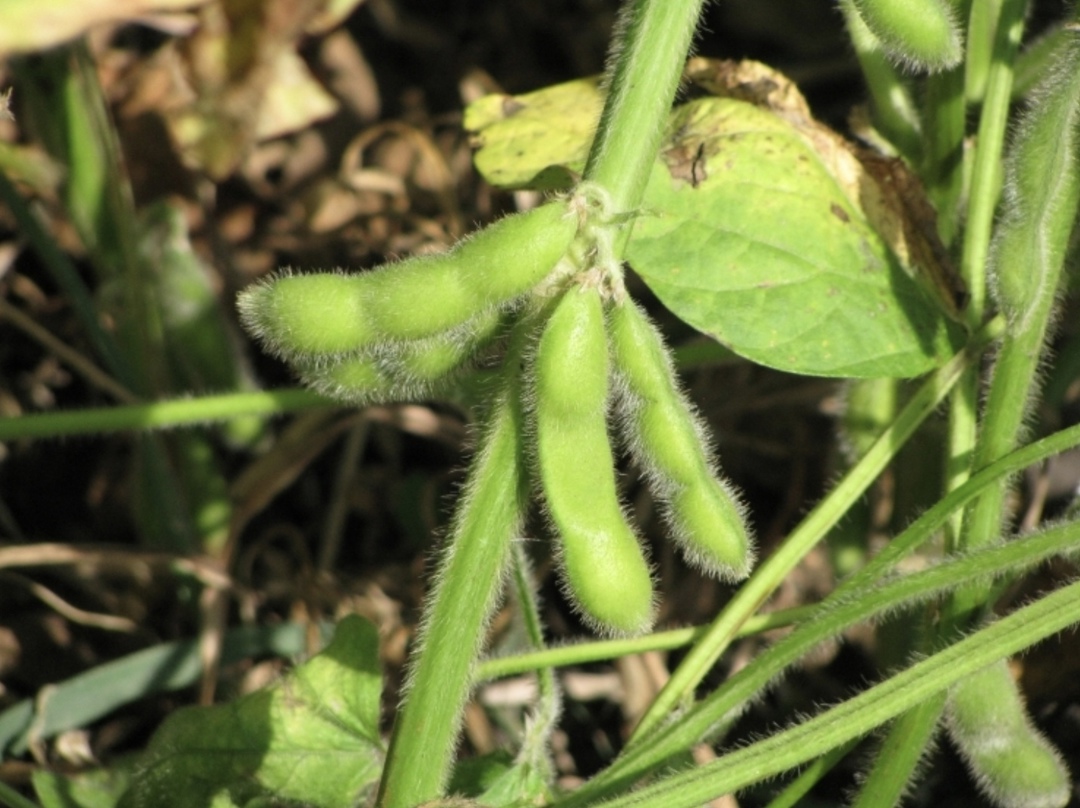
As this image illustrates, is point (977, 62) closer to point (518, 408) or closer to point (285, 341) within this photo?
point (518, 408)

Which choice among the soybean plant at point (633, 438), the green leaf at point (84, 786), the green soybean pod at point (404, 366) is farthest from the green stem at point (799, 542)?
the green leaf at point (84, 786)

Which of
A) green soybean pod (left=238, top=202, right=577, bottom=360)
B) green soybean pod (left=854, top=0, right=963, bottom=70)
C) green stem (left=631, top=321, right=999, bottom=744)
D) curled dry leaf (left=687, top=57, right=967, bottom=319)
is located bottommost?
green stem (left=631, top=321, right=999, bottom=744)

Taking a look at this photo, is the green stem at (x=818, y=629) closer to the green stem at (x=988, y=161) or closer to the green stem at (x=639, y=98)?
the green stem at (x=988, y=161)

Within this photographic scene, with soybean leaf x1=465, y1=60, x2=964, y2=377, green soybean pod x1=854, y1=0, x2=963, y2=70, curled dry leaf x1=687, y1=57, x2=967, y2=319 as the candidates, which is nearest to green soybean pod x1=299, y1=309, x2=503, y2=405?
soybean leaf x1=465, y1=60, x2=964, y2=377

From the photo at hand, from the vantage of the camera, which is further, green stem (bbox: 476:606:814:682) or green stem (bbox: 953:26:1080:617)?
green stem (bbox: 476:606:814:682)

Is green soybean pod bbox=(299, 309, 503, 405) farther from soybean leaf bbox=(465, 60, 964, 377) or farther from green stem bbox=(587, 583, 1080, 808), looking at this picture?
green stem bbox=(587, 583, 1080, 808)

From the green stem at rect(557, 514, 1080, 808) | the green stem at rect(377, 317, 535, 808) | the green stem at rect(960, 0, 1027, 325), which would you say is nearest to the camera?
the green stem at rect(377, 317, 535, 808)

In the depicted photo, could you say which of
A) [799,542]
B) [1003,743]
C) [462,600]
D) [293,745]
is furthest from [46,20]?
[1003,743]

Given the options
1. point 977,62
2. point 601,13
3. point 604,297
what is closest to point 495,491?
point 604,297
